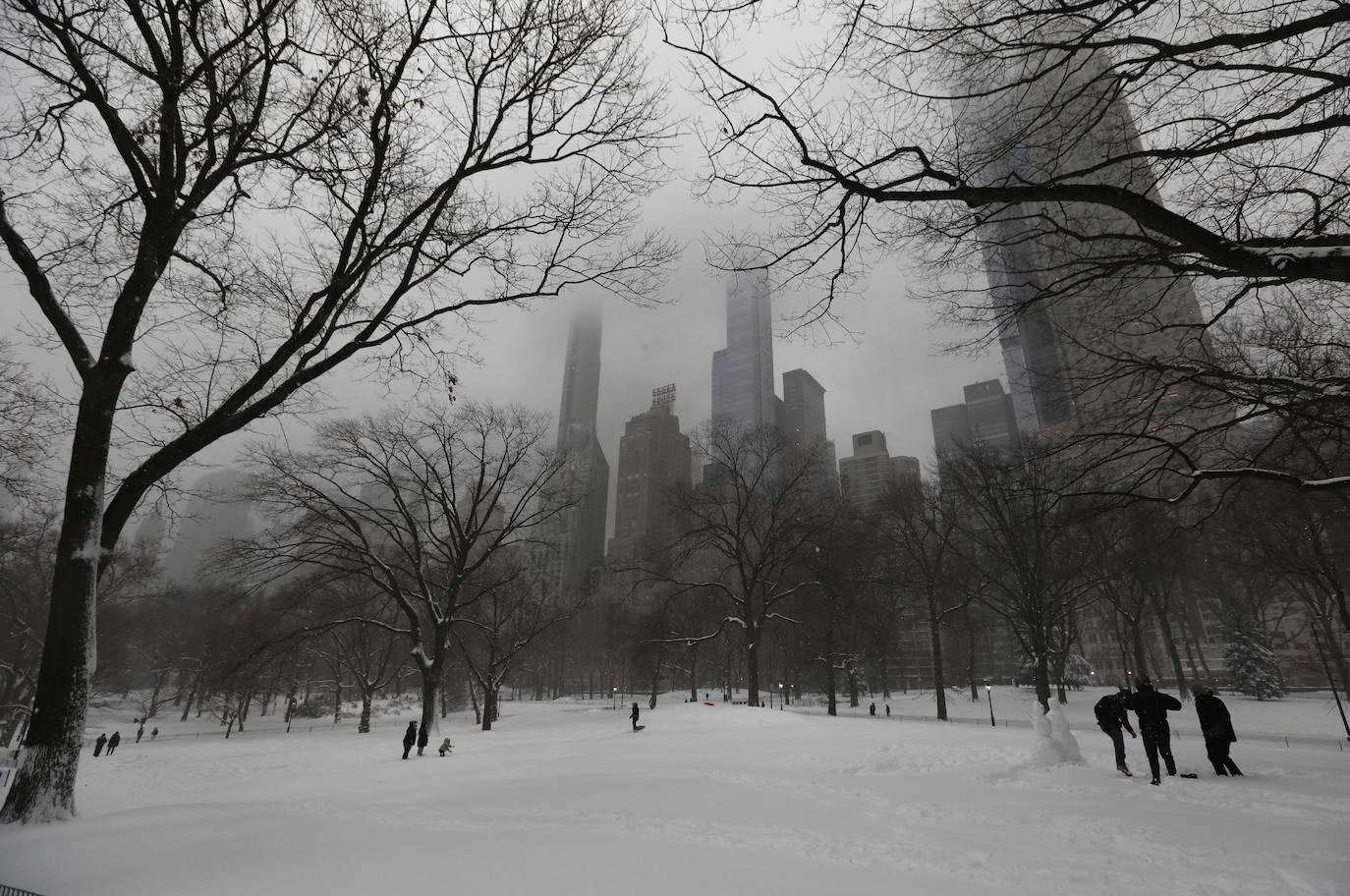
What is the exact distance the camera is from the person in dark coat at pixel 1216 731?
30.9ft

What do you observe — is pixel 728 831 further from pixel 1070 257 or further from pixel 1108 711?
pixel 1108 711

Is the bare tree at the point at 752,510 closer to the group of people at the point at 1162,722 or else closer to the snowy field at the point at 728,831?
the snowy field at the point at 728,831

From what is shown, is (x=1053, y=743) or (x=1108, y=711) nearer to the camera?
(x=1108, y=711)

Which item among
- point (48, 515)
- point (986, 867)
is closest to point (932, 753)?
point (986, 867)

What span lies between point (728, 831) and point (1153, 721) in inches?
309

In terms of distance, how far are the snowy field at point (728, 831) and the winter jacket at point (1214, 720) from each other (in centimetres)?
73

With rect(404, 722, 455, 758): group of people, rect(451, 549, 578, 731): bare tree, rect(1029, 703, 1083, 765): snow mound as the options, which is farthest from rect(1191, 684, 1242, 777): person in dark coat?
rect(451, 549, 578, 731): bare tree

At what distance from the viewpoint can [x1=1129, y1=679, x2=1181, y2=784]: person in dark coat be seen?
29.4 feet

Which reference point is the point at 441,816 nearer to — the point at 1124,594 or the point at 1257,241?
the point at 1257,241

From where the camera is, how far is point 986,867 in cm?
492

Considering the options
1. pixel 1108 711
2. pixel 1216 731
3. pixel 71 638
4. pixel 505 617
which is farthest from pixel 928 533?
pixel 71 638

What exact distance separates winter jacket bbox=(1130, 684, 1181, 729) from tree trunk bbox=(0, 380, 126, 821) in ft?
47.5

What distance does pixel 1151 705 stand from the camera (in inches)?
377

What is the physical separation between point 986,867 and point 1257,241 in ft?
19.7
